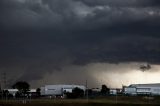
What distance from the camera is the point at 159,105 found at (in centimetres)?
11681

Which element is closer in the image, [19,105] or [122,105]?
[122,105]

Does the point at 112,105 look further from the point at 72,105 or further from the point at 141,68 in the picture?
the point at 141,68

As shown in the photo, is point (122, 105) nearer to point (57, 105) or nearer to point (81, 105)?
point (81, 105)

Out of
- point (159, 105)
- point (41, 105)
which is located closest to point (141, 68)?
point (159, 105)

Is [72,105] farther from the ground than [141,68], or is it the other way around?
[141,68]

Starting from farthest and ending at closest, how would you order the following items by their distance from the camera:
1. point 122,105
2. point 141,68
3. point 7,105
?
point 141,68
point 7,105
point 122,105

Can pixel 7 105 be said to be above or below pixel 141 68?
below

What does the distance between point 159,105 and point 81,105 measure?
26108 mm

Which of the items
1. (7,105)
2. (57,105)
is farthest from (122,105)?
(7,105)

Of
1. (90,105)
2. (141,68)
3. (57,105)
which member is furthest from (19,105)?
(141,68)

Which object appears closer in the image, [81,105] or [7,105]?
[81,105]

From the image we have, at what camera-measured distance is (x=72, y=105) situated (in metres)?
115

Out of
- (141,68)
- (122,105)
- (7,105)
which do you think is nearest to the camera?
(122,105)

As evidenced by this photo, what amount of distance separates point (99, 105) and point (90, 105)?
303cm
